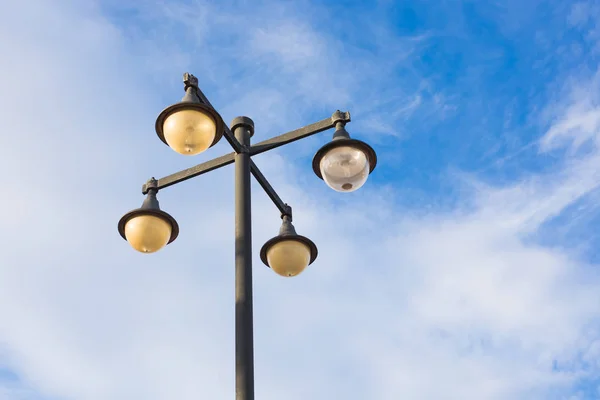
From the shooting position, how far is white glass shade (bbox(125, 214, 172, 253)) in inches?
294

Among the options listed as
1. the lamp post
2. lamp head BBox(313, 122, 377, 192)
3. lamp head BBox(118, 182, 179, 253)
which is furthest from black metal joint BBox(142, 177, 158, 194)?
lamp head BBox(313, 122, 377, 192)

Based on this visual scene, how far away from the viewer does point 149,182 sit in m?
7.78

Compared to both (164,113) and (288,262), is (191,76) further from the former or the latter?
(288,262)

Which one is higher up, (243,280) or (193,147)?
(193,147)

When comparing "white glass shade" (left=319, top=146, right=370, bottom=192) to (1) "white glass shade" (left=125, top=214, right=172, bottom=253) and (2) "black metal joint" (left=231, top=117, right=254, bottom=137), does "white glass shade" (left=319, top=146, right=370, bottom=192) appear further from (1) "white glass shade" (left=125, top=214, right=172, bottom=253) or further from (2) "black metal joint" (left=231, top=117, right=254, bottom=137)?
(1) "white glass shade" (left=125, top=214, right=172, bottom=253)

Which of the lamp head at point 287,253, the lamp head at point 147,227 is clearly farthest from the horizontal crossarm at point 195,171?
the lamp head at point 287,253

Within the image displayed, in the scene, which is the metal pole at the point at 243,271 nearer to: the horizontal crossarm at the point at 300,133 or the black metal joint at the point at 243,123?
the black metal joint at the point at 243,123

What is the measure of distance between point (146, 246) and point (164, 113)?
142 centimetres

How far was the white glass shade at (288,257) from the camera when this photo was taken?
7570 mm

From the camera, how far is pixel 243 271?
636 cm

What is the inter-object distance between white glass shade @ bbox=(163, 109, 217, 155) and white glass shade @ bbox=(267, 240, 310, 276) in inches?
52.9

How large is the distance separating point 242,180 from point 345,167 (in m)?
0.88

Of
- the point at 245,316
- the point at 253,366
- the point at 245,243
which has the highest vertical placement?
the point at 245,243

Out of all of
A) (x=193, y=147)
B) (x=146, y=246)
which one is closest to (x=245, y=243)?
(x=193, y=147)
